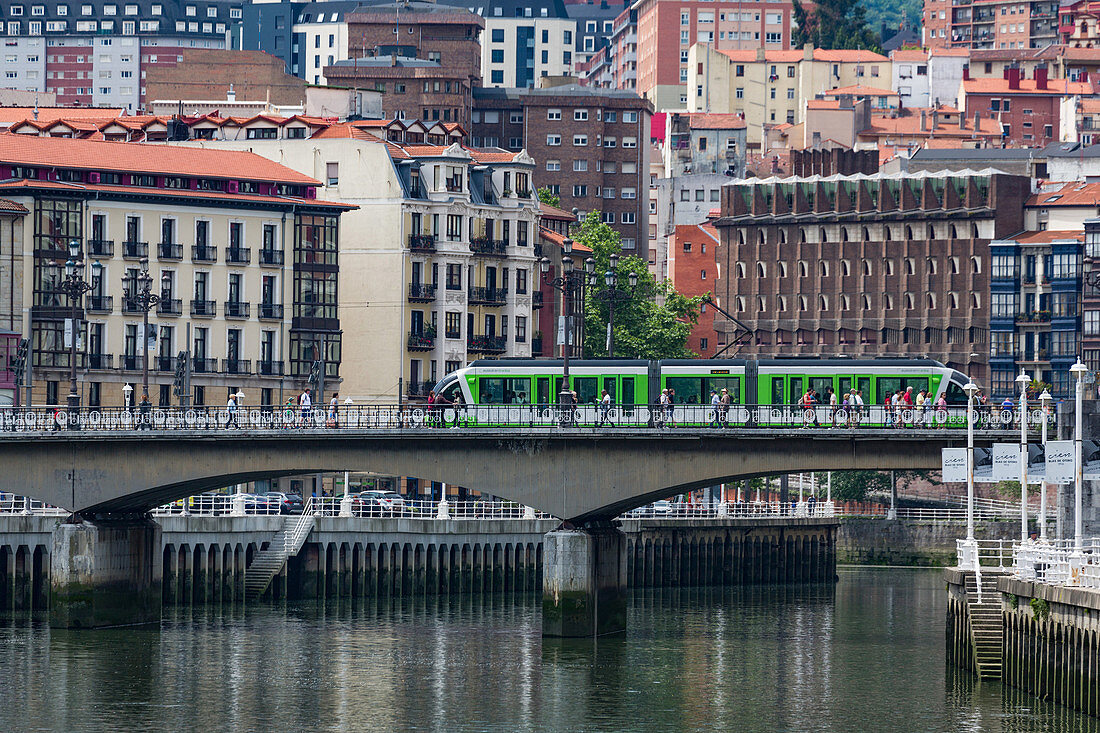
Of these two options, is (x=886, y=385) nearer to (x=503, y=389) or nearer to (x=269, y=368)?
(x=503, y=389)

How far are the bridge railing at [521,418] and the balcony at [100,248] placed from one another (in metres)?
39.0

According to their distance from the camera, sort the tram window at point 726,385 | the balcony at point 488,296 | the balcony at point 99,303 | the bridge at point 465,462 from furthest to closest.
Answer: the balcony at point 488,296
the balcony at point 99,303
the tram window at point 726,385
the bridge at point 465,462

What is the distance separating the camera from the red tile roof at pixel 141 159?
13025 centimetres

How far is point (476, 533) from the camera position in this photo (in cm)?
10919

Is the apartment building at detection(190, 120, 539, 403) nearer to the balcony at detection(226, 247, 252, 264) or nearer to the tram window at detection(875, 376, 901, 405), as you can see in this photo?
the balcony at detection(226, 247, 252, 264)

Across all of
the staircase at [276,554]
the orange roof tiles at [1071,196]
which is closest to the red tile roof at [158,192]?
the staircase at [276,554]

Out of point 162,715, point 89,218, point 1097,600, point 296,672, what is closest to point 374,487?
point 89,218

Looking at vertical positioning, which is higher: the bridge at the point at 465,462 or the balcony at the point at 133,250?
the balcony at the point at 133,250

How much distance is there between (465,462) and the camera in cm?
8681

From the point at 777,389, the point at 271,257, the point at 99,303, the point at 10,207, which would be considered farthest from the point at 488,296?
the point at 777,389

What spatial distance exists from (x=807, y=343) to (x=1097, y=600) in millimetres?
134493

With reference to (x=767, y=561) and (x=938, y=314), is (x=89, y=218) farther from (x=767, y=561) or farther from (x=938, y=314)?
(x=938, y=314)

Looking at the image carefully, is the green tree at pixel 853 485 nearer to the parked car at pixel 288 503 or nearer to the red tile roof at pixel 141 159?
the red tile roof at pixel 141 159

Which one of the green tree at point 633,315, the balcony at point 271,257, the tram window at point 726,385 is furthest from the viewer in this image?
the green tree at point 633,315
